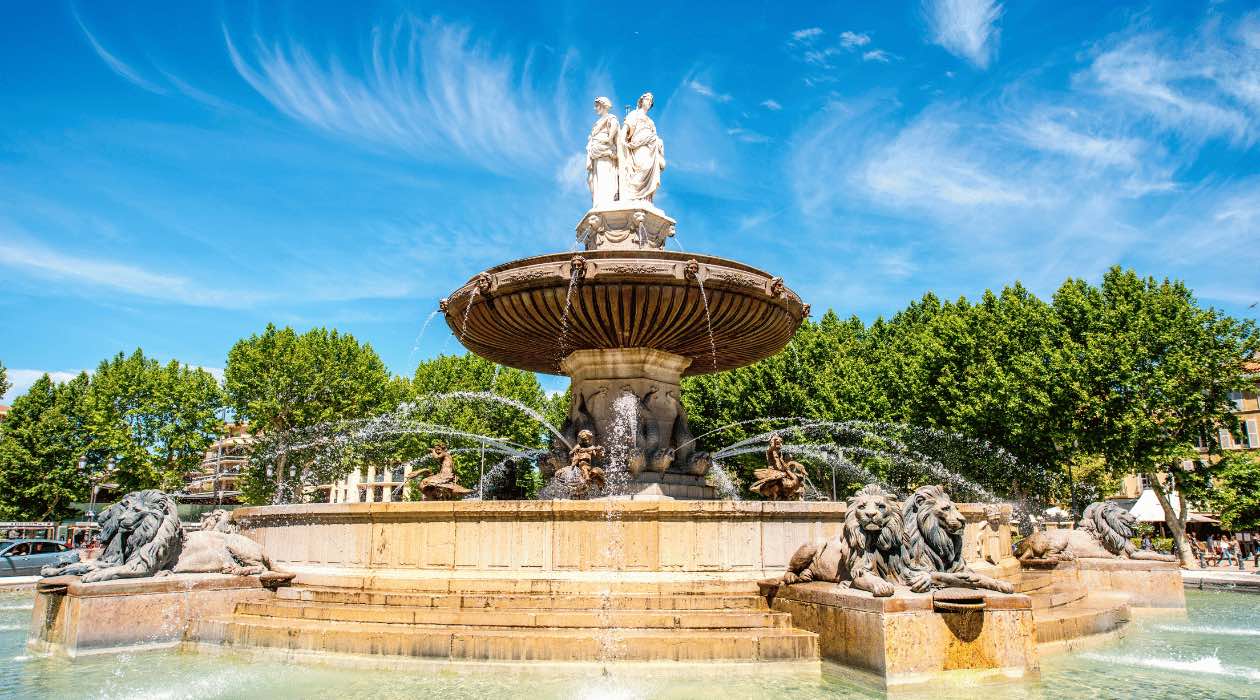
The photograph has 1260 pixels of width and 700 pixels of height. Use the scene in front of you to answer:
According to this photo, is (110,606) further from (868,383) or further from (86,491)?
(86,491)

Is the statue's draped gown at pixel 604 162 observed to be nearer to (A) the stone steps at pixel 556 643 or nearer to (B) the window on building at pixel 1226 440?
(A) the stone steps at pixel 556 643

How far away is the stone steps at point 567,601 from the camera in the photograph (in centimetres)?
683

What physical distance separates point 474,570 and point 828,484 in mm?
21408

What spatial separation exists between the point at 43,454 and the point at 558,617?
3558cm

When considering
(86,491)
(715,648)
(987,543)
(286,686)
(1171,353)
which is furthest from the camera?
(86,491)

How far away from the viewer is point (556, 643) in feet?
19.9

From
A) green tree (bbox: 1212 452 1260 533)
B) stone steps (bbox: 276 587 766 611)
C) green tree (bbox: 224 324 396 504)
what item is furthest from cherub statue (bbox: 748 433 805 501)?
green tree (bbox: 224 324 396 504)

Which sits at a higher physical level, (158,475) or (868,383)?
(868,383)

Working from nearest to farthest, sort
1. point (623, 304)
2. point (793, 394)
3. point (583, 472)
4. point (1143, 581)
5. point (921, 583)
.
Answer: point (921, 583), point (583, 472), point (623, 304), point (1143, 581), point (793, 394)

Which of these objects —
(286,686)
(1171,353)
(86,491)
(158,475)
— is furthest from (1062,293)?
(86,491)

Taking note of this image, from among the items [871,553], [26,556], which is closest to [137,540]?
[871,553]

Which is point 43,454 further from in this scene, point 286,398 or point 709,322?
point 709,322

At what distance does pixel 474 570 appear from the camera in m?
7.54

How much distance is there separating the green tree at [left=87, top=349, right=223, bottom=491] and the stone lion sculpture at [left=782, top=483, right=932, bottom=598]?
3179cm
